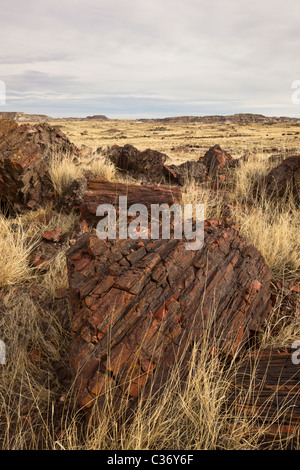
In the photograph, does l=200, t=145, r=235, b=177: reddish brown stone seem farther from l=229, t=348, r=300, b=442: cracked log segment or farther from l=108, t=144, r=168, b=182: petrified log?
l=229, t=348, r=300, b=442: cracked log segment

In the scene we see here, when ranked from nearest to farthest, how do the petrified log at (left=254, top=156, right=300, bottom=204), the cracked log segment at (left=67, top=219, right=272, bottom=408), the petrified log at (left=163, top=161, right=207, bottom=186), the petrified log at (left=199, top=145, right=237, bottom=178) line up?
the cracked log segment at (left=67, top=219, right=272, bottom=408)
the petrified log at (left=254, top=156, right=300, bottom=204)
the petrified log at (left=163, top=161, right=207, bottom=186)
the petrified log at (left=199, top=145, right=237, bottom=178)

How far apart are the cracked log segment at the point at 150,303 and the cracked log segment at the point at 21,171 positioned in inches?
147

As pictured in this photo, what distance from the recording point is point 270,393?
2.39 metres

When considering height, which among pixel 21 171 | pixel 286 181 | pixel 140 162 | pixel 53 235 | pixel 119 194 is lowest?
pixel 53 235

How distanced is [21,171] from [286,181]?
5.26 metres

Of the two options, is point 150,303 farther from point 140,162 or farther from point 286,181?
point 140,162

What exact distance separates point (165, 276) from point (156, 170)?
6079 mm

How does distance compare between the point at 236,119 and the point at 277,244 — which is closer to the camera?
the point at 277,244

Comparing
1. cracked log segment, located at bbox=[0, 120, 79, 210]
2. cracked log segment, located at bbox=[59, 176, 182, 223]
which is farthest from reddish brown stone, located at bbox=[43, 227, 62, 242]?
cracked log segment, located at bbox=[0, 120, 79, 210]

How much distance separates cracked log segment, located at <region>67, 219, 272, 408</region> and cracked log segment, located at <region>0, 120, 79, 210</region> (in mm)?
3732

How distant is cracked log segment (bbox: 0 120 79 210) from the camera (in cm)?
637

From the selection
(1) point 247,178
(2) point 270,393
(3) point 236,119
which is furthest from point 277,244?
(3) point 236,119

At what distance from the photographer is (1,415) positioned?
8.34ft
